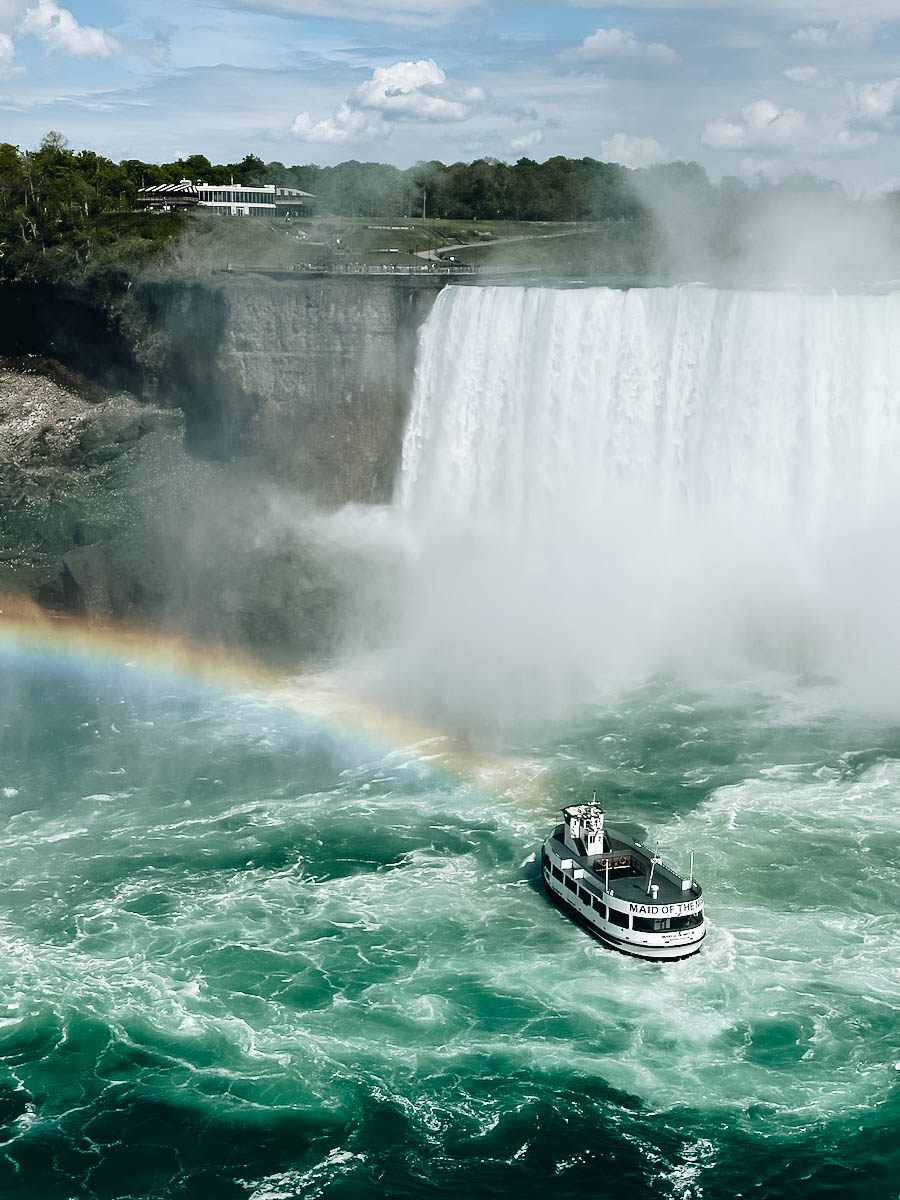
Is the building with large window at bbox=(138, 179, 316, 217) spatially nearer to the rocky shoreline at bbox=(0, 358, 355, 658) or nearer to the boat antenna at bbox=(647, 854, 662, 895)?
Result: the rocky shoreline at bbox=(0, 358, 355, 658)

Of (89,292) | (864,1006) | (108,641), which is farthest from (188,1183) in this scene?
(89,292)

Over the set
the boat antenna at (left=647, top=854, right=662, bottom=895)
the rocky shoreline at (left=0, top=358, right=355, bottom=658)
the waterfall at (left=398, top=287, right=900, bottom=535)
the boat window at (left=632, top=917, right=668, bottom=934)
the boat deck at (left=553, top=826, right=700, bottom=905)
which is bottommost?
the boat window at (left=632, top=917, right=668, bottom=934)

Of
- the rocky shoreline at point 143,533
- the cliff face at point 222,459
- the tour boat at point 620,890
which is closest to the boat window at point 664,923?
the tour boat at point 620,890

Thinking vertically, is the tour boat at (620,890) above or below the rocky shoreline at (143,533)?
below

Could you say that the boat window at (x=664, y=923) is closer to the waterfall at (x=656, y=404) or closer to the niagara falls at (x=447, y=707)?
the niagara falls at (x=447, y=707)

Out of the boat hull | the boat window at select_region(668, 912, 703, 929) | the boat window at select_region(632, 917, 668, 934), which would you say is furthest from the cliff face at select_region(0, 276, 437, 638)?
the boat window at select_region(668, 912, 703, 929)

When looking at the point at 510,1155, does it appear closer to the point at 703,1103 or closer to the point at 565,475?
the point at 703,1103

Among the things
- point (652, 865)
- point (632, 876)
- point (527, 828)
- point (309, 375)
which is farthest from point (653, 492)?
point (652, 865)
